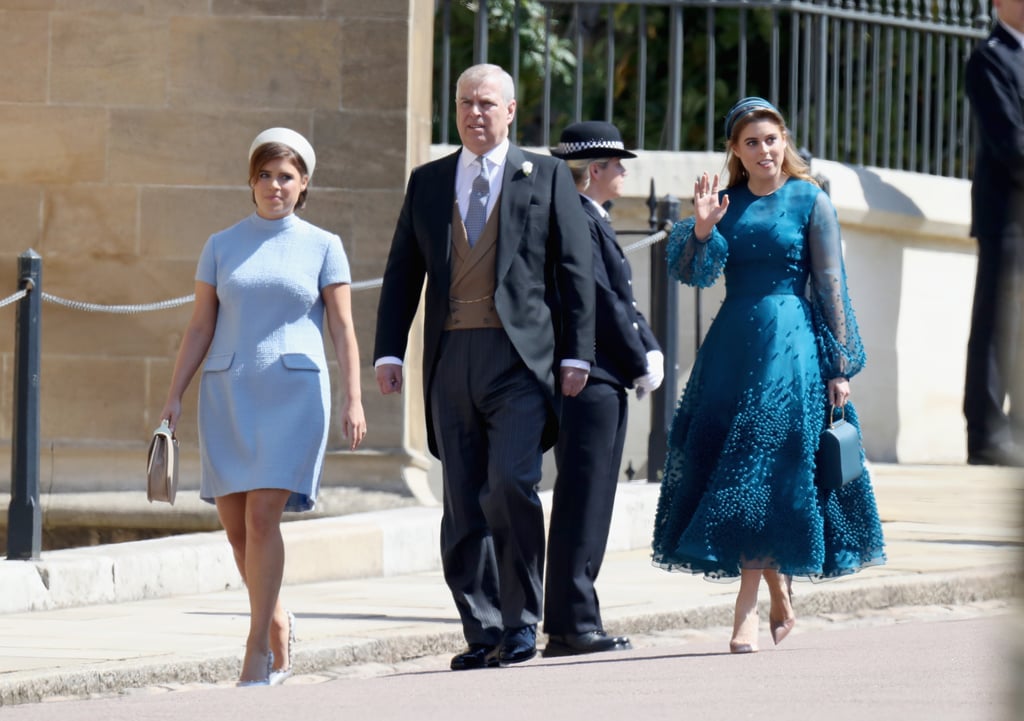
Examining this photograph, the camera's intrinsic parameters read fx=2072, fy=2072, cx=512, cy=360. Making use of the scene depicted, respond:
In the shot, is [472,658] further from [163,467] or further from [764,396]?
[764,396]

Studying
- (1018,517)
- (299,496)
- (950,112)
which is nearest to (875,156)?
(950,112)

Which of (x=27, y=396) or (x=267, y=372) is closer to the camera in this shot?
(x=267, y=372)

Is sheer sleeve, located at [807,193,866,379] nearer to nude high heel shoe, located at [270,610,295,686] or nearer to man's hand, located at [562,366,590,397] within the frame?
man's hand, located at [562,366,590,397]

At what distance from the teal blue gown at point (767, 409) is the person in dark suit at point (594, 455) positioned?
0.22 metres

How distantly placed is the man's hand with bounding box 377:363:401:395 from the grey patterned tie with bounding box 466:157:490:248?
46 cm

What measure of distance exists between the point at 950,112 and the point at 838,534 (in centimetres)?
773

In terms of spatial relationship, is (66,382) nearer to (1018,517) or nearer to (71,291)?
(71,291)

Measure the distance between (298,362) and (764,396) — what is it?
1.37 m

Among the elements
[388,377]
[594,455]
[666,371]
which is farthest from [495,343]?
[666,371]

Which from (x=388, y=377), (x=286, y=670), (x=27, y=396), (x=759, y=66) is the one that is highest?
(x=759, y=66)

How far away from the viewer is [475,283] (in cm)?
591

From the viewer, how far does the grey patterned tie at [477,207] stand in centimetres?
598

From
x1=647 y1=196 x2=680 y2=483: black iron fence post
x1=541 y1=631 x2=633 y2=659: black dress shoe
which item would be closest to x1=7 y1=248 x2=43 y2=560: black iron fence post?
x1=541 y1=631 x2=633 y2=659: black dress shoe

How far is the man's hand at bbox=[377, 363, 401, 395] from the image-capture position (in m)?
6.05
